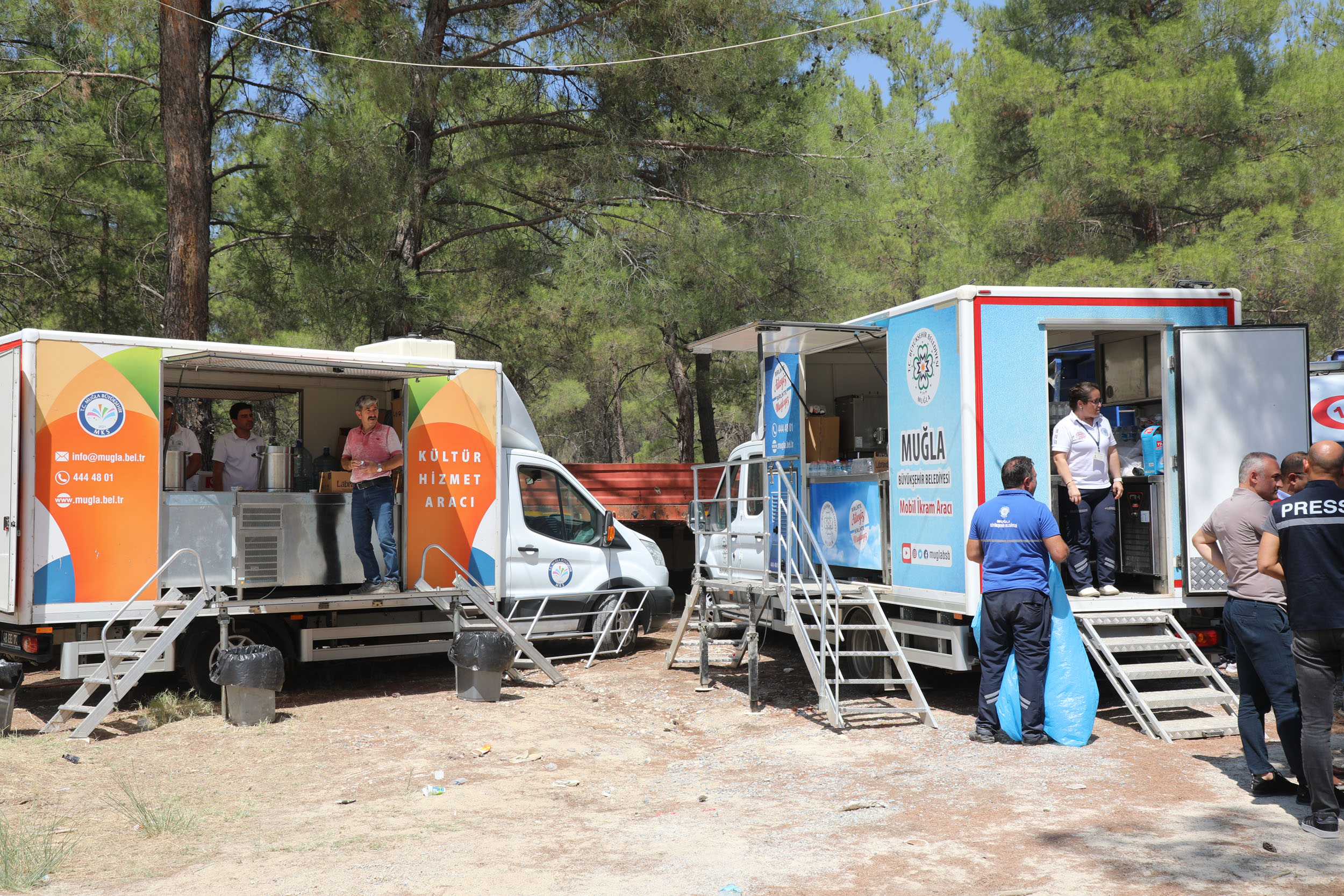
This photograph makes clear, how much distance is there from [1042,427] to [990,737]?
2045mm

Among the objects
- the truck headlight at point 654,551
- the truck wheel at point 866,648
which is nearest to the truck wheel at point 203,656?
the truck headlight at point 654,551

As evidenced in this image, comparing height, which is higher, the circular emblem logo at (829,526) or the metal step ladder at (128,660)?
the circular emblem logo at (829,526)

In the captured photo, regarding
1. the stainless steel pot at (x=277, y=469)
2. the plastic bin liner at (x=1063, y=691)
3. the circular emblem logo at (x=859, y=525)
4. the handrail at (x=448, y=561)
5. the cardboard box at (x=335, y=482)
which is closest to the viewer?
the plastic bin liner at (x=1063, y=691)

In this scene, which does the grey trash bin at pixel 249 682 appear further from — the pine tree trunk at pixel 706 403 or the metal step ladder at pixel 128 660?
the pine tree trunk at pixel 706 403

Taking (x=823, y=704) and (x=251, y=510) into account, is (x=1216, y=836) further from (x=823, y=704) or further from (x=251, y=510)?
(x=251, y=510)

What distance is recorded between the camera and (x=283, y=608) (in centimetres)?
810

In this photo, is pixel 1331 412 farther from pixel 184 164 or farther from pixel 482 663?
pixel 184 164

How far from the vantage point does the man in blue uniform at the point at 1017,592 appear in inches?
262

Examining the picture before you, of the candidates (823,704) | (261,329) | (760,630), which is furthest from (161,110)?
(823,704)

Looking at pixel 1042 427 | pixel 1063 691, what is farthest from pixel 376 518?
pixel 1063 691

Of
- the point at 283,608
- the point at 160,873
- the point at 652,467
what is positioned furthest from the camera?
the point at 652,467

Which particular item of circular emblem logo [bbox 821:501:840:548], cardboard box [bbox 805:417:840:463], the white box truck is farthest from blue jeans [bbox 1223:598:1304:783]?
the white box truck

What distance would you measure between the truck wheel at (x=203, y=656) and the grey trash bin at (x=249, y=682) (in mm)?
499

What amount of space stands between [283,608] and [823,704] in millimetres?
3866
